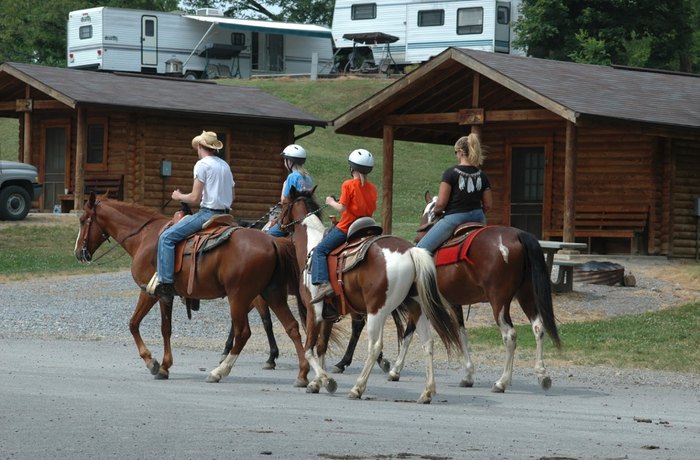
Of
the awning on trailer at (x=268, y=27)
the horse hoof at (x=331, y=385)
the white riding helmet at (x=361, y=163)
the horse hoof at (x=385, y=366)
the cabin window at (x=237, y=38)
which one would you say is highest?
the awning on trailer at (x=268, y=27)

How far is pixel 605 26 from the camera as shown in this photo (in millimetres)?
53750

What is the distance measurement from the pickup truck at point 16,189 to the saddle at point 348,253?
21.2 m

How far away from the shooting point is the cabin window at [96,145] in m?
35.6

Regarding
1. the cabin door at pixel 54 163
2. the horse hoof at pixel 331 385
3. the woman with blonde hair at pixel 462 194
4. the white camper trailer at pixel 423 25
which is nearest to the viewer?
the horse hoof at pixel 331 385

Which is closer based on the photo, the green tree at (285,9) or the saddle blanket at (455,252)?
the saddle blanket at (455,252)

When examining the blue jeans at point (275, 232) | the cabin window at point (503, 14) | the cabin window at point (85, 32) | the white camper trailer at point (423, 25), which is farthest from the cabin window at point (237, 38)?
the blue jeans at point (275, 232)

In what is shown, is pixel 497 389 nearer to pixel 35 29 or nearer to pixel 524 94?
pixel 524 94

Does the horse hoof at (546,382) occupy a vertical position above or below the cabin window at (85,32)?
below

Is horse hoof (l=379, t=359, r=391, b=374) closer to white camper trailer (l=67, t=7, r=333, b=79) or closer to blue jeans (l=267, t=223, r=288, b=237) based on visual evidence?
blue jeans (l=267, t=223, r=288, b=237)

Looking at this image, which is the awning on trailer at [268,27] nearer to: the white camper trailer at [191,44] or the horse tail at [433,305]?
the white camper trailer at [191,44]

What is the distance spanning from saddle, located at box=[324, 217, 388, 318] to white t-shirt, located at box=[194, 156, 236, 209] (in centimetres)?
160

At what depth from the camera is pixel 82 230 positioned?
1463 cm

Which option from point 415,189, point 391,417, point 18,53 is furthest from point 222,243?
point 18,53

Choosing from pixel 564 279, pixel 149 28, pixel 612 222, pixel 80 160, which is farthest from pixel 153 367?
pixel 149 28
